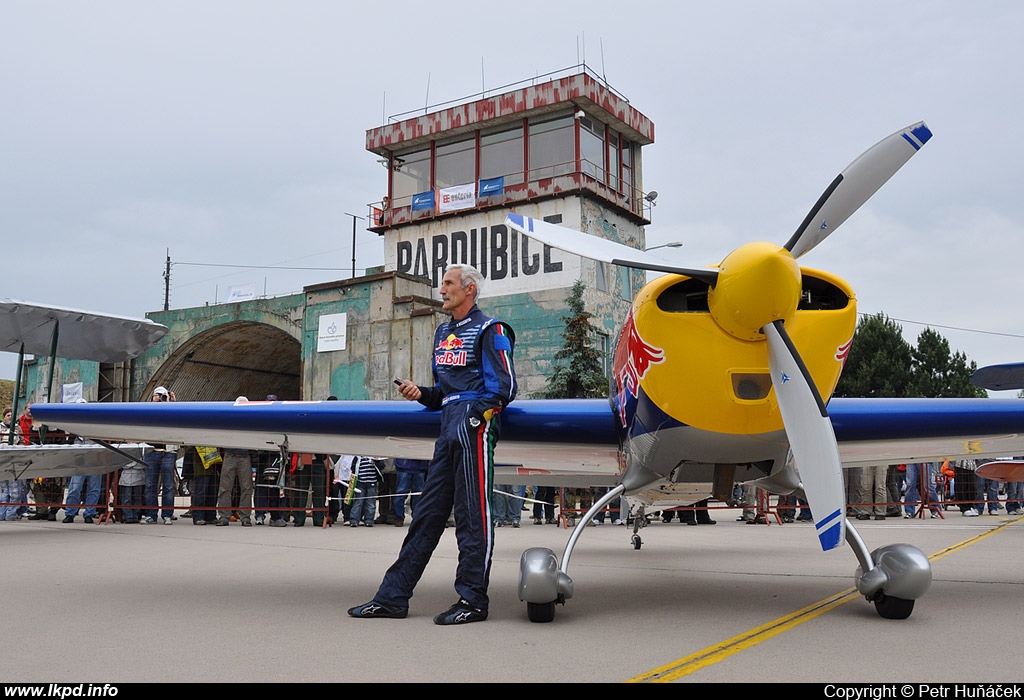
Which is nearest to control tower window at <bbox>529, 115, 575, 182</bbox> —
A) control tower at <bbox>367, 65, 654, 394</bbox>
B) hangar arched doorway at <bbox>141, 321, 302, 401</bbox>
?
control tower at <bbox>367, 65, 654, 394</bbox>

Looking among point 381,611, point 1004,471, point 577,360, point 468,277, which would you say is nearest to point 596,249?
point 468,277

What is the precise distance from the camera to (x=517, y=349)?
105 feet

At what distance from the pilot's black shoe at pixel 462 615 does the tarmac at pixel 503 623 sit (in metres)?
0.07

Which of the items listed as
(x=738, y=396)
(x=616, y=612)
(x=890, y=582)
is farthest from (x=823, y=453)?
(x=616, y=612)

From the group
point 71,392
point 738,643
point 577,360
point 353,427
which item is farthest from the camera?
point 71,392

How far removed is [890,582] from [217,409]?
15.5 feet

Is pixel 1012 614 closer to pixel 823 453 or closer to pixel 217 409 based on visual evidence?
pixel 823 453

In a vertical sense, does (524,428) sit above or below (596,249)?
below

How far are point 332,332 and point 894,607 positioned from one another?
26172mm

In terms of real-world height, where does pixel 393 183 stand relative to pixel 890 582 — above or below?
above

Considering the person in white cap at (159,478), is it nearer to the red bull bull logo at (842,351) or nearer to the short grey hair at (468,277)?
the short grey hair at (468,277)

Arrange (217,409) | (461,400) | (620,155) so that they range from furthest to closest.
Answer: (620,155) → (217,409) → (461,400)

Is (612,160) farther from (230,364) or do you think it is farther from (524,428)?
(524,428)

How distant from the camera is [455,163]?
3547cm
